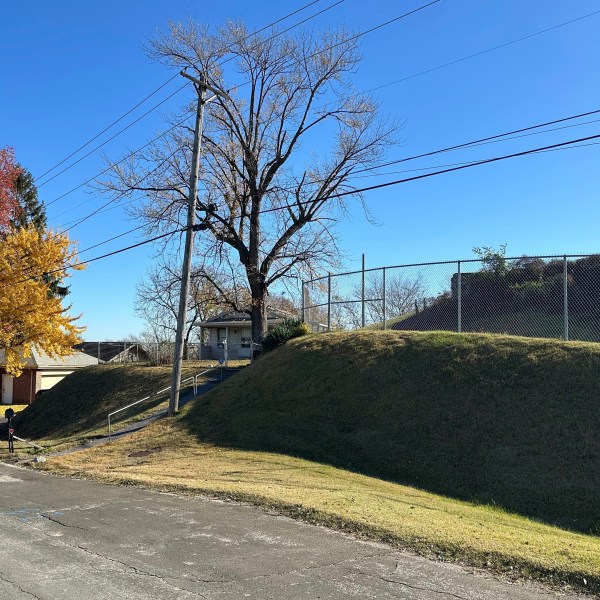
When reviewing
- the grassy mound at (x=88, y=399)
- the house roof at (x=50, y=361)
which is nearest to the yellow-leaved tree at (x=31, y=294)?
the grassy mound at (x=88, y=399)

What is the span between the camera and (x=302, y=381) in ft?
60.1

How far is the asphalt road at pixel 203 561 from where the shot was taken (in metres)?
5.21

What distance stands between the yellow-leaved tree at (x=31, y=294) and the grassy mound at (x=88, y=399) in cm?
265

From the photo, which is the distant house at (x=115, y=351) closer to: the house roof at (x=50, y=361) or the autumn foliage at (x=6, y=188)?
the house roof at (x=50, y=361)

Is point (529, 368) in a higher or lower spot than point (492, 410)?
higher

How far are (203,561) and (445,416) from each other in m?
9.00

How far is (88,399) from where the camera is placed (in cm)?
2872

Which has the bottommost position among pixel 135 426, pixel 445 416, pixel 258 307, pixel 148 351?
pixel 135 426

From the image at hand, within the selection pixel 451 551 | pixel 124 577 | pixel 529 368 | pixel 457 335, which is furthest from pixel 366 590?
pixel 457 335

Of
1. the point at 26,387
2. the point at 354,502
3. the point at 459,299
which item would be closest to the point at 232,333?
the point at 26,387

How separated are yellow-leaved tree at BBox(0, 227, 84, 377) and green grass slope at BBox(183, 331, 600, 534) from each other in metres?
12.7

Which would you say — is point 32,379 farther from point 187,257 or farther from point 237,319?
point 187,257

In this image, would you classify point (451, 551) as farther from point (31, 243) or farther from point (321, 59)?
Answer: point (31, 243)

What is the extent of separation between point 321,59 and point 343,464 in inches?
761
